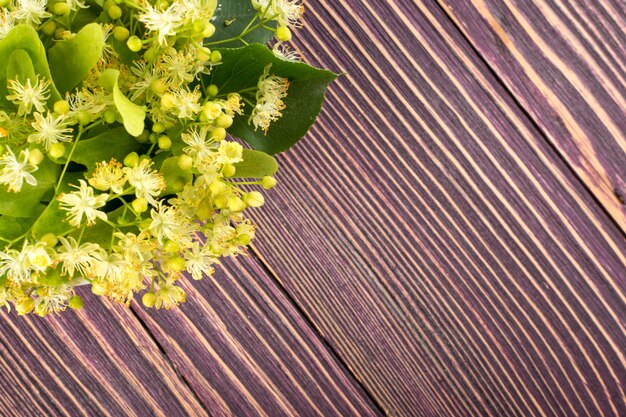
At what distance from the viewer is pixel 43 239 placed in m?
0.32

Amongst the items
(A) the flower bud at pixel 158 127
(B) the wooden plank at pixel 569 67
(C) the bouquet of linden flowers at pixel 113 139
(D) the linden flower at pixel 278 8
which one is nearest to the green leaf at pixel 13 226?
(C) the bouquet of linden flowers at pixel 113 139

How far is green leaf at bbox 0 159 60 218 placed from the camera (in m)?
0.34

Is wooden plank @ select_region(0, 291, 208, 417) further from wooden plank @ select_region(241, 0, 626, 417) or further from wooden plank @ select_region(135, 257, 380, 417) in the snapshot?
wooden plank @ select_region(241, 0, 626, 417)

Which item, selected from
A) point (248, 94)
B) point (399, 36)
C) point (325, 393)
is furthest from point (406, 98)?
point (325, 393)

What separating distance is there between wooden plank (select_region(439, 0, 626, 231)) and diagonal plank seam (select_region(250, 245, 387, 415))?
317 millimetres

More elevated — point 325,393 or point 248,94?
point 248,94

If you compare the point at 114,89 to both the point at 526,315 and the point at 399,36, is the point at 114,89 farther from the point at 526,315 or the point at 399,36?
the point at 526,315

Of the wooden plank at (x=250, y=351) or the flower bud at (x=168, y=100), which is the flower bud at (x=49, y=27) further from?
the wooden plank at (x=250, y=351)

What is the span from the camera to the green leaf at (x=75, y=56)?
1.01ft

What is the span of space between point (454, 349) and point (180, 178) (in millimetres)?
405

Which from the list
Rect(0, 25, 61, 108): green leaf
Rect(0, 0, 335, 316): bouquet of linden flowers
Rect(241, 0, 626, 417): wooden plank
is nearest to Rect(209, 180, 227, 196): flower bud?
Rect(0, 0, 335, 316): bouquet of linden flowers

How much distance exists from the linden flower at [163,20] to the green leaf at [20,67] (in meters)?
0.07

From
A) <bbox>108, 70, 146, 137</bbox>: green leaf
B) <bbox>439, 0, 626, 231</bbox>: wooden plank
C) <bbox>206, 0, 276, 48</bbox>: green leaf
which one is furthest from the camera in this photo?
<bbox>439, 0, 626, 231</bbox>: wooden plank

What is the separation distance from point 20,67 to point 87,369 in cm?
43
